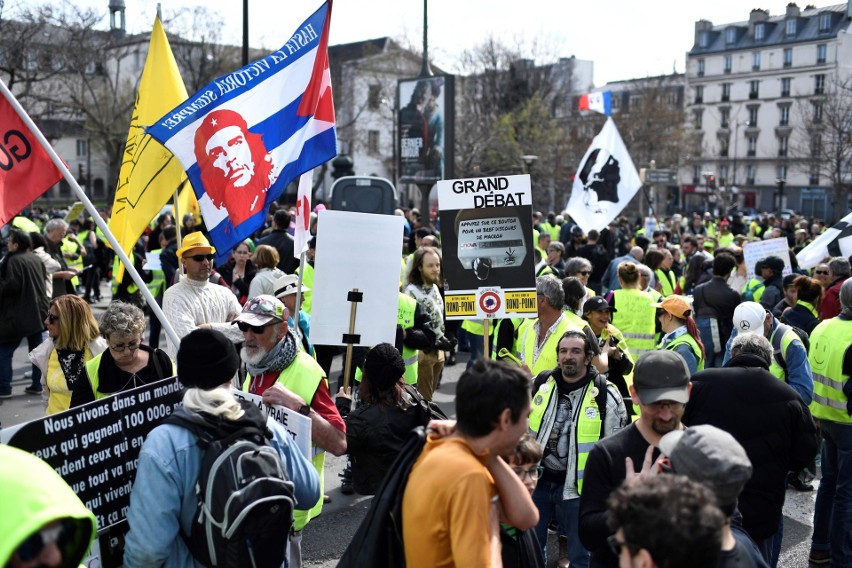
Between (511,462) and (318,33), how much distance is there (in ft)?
12.5

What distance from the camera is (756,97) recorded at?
87.1 metres

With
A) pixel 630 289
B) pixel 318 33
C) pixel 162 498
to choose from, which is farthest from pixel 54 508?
pixel 630 289

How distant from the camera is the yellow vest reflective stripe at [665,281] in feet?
36.2

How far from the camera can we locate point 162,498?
9.31 ft

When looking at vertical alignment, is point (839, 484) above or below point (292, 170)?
below

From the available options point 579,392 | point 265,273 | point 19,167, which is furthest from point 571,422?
point 265,273

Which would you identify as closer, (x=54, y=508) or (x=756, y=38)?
(x=54, y=508)

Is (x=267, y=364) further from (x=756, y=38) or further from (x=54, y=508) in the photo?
(x=756, y=38)

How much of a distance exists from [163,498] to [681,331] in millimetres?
4479

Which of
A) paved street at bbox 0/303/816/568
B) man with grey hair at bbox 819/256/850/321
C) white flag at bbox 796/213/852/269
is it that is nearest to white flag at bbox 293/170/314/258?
paved street at bbox 0/303/816/568

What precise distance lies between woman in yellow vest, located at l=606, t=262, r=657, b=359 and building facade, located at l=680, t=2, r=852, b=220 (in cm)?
7310

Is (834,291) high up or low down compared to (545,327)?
up

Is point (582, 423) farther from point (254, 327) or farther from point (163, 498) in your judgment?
→ point (163, 498)

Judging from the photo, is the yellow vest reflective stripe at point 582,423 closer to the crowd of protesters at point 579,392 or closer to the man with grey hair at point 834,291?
the crowd of protesters at point 579,392
